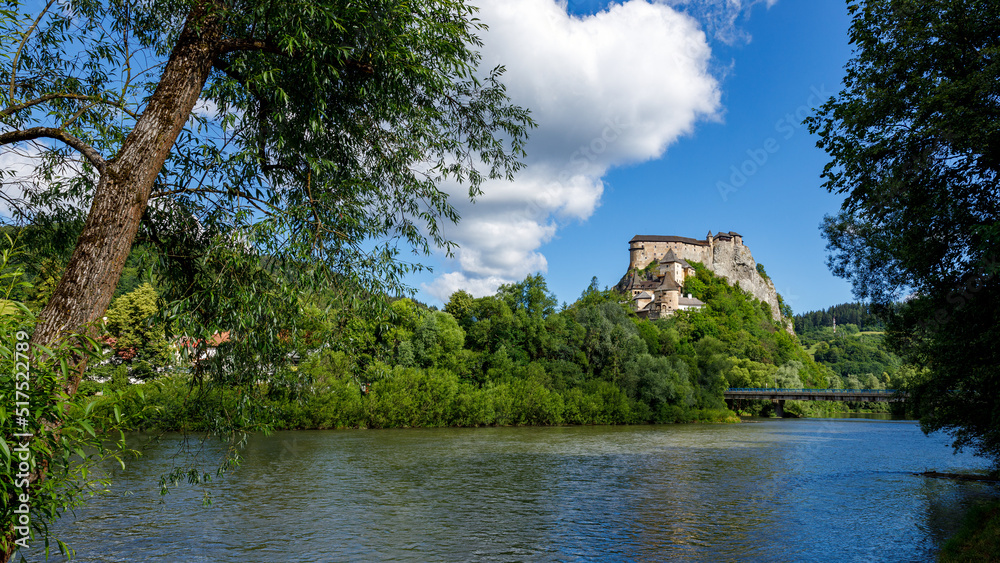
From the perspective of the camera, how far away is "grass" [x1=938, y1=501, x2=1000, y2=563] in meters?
10.2

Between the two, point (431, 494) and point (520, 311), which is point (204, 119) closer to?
point (431, 494)

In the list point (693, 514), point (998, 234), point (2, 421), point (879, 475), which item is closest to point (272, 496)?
point (693, 514)

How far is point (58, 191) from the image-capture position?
302 inches

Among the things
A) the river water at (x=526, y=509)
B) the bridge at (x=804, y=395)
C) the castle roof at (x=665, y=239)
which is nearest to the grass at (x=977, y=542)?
the river water at (x=526, y=509)

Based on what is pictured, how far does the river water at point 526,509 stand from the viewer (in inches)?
518

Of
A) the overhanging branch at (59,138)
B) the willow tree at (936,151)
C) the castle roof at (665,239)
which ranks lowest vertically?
the overhanging branch at (59,138)

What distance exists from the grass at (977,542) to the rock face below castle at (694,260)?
405 feet

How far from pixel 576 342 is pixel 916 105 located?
54.5 metres

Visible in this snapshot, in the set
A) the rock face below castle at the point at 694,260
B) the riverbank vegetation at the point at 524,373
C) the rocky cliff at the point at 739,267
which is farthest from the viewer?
the rocky cliff at the point at 739,267

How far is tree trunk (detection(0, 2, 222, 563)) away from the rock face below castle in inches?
5243

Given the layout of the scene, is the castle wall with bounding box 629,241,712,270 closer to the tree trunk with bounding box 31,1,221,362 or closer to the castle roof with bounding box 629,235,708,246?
the castle roof with bounding box 629,235,708,246

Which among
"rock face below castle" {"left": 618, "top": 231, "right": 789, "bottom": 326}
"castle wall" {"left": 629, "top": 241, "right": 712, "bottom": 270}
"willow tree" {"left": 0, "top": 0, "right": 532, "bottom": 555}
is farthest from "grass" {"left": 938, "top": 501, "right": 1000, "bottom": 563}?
"castle wall" {"left": 629, "top": 241, "right": 712, "bottom": 270}

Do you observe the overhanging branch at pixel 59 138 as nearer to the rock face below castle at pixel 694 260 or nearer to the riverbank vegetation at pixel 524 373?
the riverbank vegetation at pixel 524 373
